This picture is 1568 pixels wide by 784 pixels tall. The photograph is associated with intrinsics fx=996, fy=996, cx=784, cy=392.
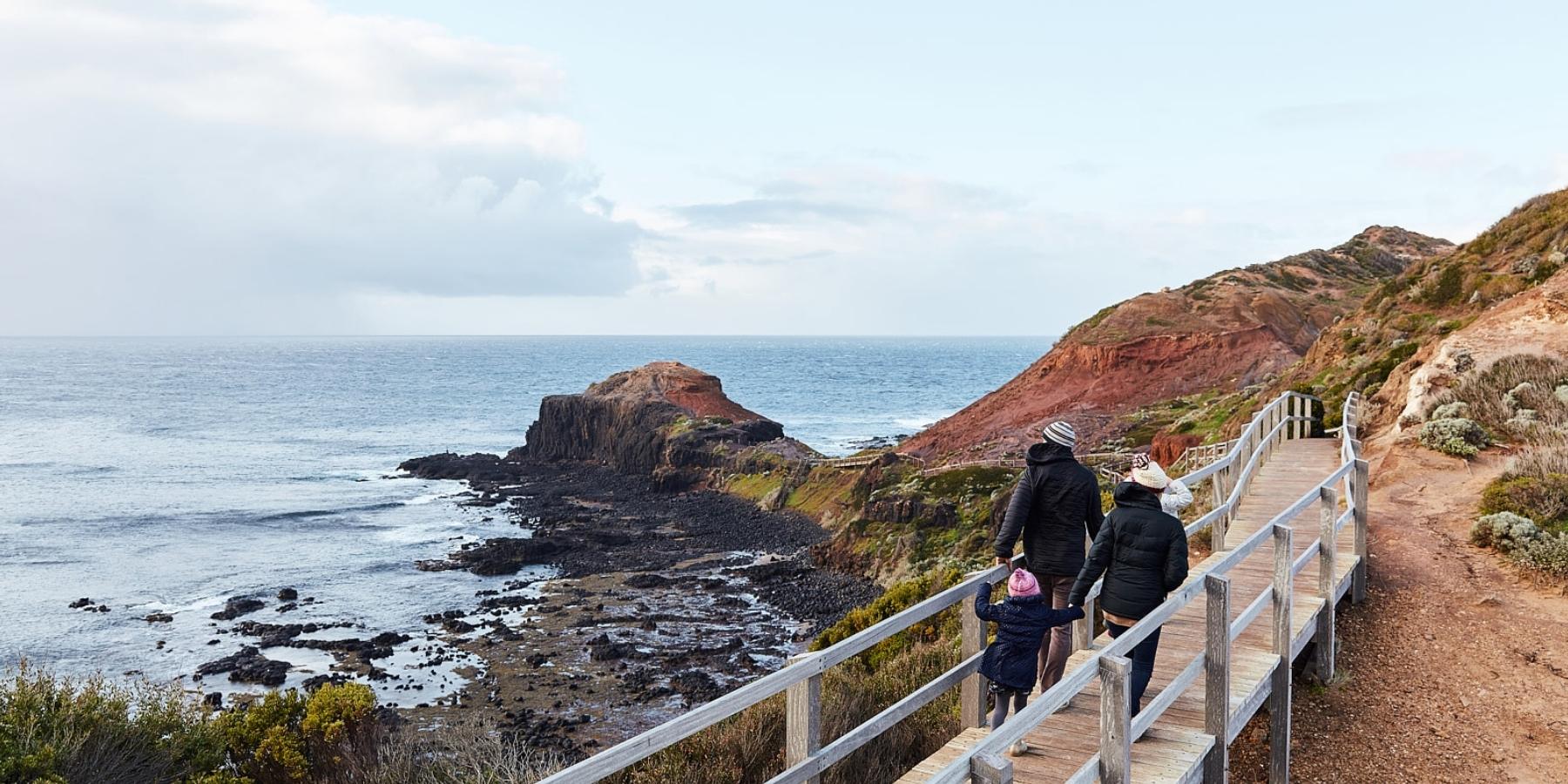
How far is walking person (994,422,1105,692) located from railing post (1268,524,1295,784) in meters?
1.78

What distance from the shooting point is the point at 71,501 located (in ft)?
175

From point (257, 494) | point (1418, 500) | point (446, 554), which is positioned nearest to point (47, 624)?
point (446, 554)

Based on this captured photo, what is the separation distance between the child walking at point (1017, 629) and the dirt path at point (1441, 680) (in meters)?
2.92

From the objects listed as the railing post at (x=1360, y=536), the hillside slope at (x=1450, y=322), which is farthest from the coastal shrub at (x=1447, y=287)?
the railing post at (x=1360, y=536)

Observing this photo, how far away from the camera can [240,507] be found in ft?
169

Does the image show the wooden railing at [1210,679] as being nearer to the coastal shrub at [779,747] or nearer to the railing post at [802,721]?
the railing post at [802,721]

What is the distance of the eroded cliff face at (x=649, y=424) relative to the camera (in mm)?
56000

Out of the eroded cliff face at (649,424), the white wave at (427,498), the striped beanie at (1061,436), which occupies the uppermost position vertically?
the striped beanie at (1061,436)

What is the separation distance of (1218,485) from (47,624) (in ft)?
113

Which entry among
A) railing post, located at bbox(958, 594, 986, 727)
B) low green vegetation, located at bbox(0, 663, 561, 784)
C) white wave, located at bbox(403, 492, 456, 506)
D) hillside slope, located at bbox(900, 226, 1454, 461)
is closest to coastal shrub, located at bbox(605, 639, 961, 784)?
railing post, located at bbox(958, 594, 986, 727)

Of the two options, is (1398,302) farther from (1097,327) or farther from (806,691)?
(806,691)

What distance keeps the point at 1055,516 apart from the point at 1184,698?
1557 mm

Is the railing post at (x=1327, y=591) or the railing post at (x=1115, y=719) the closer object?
the railing post at (x=1115, y=719)

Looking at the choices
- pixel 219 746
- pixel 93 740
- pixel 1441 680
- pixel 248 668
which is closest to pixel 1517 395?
pixel 1441 680
